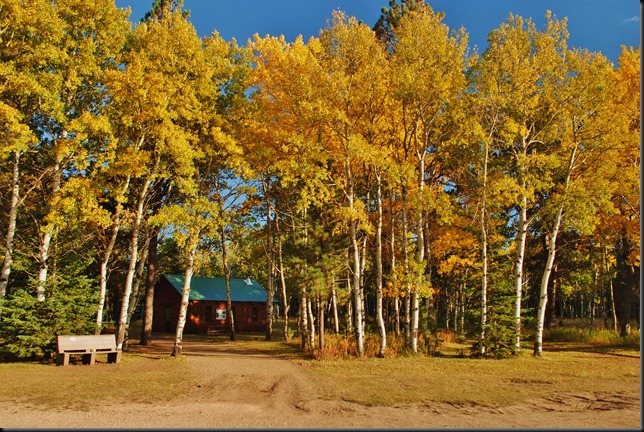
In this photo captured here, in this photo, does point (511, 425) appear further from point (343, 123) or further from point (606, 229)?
point (606, 229)

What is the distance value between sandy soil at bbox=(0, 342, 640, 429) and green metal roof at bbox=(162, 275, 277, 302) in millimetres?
27257

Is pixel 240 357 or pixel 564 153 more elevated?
pixel 564 153

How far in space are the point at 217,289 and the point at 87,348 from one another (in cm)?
2381

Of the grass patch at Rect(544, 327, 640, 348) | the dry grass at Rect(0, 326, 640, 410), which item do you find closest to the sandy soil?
the dry grass at Rect(0, 326, 640, 410)

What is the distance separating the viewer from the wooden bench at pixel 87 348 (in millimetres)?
15148

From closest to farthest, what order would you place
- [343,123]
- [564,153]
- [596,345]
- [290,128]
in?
[343,123] → [290,128] → [564,153] → [596,345]

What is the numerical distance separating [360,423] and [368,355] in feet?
30.8

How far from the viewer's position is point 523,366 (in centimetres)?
1493

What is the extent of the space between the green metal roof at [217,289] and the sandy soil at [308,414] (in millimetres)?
27257

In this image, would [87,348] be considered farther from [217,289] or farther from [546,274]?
[217,289]

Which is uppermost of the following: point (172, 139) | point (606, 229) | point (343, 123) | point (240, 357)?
point (343, 123)

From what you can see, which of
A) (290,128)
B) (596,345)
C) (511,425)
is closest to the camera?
(511,425)

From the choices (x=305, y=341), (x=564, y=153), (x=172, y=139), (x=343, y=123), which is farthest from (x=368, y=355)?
(x=564, y=153)

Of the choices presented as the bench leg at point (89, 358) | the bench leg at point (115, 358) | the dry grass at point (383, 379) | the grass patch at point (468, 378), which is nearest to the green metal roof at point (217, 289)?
the dry grass at point (383, 379)
